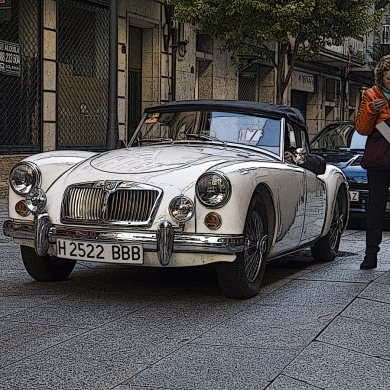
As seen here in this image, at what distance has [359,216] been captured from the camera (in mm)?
12656

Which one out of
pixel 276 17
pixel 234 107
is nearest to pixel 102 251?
pixel 234 107

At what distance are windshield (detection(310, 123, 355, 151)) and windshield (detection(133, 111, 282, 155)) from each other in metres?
6.57

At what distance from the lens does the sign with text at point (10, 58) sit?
624 inches

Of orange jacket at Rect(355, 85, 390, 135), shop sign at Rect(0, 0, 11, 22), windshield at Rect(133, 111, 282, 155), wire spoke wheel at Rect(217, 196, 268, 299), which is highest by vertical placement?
shop sign at Rect(0, 0, 11, 22)

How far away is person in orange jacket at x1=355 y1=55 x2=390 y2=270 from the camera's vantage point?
8.00m

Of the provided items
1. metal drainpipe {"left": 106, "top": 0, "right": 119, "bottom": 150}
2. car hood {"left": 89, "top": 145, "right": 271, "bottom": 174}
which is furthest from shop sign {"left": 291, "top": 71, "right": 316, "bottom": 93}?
car hood {"left": 89, "top": 145, "right": 271, "bottom": 174}

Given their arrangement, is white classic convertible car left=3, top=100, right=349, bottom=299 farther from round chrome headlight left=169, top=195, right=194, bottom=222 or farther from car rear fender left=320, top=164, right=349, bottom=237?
car rear fender left=320, top=164, right=349, bottom=237

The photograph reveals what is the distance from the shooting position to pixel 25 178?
7.00 m

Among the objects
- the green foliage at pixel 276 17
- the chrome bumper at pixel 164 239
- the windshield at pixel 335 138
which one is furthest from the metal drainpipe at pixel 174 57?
the chrome bumper at pixel 164 239

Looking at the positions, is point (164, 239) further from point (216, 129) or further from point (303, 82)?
point (303, 82)

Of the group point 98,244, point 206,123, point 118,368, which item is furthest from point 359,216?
point 118,368

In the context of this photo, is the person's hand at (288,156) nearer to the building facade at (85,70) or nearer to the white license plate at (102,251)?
the white license plate at (102,251)

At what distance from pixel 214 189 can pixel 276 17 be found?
557 inches

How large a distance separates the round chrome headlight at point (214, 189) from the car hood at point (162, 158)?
0.27 meters
